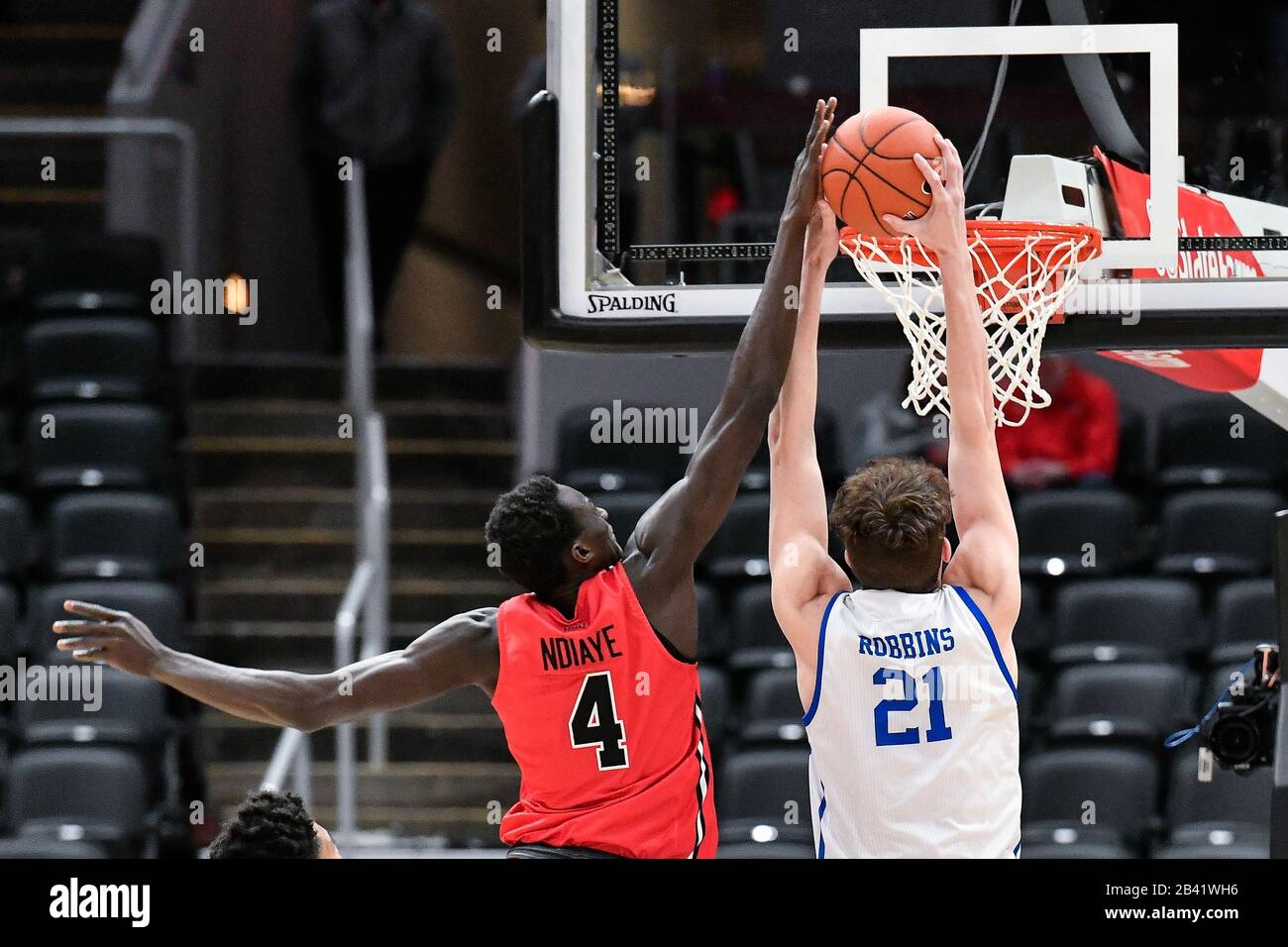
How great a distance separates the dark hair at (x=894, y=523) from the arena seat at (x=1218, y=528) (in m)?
4.51

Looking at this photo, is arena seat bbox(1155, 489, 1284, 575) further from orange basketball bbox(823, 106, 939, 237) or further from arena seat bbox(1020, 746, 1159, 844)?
orange basketball bbox(823, 106, 939, 237)

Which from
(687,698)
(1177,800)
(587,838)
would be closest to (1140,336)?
(687,698)

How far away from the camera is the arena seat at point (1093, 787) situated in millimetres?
6008

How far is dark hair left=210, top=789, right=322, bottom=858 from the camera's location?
294 cm

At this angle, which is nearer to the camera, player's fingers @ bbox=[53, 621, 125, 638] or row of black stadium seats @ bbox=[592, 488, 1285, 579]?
player's fingers @ bbox=[53, 621, 125, 638]

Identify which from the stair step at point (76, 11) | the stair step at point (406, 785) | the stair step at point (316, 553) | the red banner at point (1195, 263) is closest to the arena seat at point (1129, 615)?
the stair step at point (406, 785)

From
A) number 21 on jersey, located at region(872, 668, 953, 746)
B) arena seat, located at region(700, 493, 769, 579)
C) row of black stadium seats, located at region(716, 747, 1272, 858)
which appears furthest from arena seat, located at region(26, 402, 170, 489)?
number 21 on jersey, located at region(872, 668, 953, 746)

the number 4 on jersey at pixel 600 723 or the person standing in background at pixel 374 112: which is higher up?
the person standing in background at pixel 374 112

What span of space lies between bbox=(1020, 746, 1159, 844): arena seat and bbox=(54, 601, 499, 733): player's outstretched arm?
3.31m

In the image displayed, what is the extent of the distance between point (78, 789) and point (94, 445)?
1949 mm

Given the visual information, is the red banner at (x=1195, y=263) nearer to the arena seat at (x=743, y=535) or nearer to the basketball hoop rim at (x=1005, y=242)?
the basketball hoop rim at (x=1005, y=242)

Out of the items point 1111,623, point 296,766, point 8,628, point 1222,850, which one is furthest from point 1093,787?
point 8,628

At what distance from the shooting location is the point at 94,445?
7.62m
